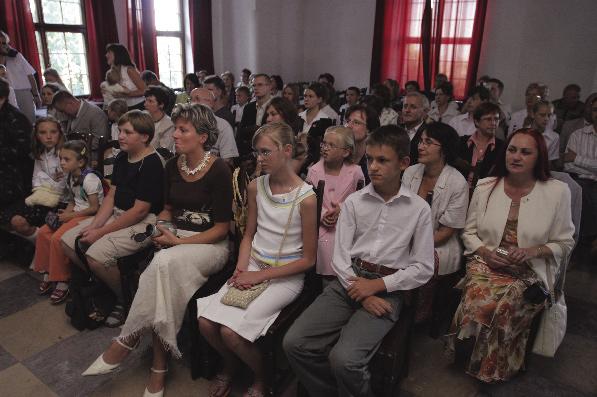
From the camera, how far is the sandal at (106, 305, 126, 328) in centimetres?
255

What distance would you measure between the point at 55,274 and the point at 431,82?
22.4 ft

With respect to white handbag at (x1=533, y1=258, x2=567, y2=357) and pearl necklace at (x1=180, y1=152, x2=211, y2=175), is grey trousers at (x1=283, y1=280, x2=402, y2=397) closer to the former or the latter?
white handbag at (x1=533, y1=258, x2=567, y2=357)

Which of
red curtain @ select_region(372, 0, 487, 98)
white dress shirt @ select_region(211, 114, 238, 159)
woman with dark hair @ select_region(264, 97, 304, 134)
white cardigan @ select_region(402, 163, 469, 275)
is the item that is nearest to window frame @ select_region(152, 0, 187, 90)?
red curtain @ select_region(372, 0, 487, 98)

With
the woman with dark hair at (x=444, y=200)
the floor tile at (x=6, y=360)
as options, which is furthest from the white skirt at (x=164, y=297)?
the woman with dark hair at (x=444, y=200)

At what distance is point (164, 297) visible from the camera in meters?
2.00

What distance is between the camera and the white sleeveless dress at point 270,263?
181 centimetres

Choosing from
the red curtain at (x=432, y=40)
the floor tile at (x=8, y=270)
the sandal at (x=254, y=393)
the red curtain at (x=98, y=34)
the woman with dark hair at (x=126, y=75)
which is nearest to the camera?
the sandal at (x=254, y=393)

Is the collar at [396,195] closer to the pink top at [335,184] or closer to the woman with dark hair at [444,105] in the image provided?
the pink top at [335,184]

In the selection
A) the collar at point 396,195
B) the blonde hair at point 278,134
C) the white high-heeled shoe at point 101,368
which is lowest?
the white high-heeled shoe at point 101,368

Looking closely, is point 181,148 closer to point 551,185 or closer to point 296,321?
point 296,321

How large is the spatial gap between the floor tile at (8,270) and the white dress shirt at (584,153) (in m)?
4.50

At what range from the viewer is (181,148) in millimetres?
2213

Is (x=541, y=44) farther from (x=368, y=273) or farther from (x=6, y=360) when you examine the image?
(x=6, y=360)

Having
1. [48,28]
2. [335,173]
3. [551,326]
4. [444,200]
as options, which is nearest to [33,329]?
[335,173]
